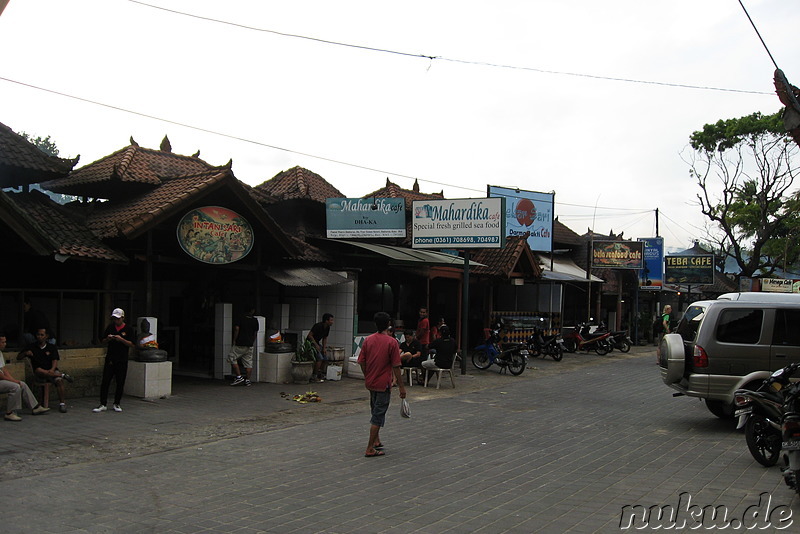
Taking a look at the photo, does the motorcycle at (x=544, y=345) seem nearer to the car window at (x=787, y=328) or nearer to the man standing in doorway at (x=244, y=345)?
the man standing in doorway at (x=244, y=345)

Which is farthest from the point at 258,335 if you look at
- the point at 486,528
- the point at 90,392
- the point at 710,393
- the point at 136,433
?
the point at 486,528

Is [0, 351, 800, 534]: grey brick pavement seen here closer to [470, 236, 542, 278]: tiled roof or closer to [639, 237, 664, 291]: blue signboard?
[470, 236, 542, 278]: tiled roof

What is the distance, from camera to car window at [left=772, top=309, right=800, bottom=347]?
32.9 feet

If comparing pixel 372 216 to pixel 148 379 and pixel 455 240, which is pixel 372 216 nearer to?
pixel 455 240

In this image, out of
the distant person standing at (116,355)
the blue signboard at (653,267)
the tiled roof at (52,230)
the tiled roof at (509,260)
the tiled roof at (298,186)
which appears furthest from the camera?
the blue signboard at (653,267)

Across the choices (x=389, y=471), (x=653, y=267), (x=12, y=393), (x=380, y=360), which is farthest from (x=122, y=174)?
(x=653, y=267)

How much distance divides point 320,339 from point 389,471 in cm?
812

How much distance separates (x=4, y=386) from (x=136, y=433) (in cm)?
219

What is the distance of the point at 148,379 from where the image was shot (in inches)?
491

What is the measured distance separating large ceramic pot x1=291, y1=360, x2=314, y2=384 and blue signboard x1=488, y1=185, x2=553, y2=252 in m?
14.5

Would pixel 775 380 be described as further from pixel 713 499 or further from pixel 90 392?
pixel 90 392

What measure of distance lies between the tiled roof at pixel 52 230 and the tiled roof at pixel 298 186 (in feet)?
22.2

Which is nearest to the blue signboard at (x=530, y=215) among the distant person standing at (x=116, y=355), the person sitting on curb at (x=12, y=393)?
the distant person standing at (x=116, y=355)

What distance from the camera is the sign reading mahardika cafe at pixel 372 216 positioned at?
17953 mm
